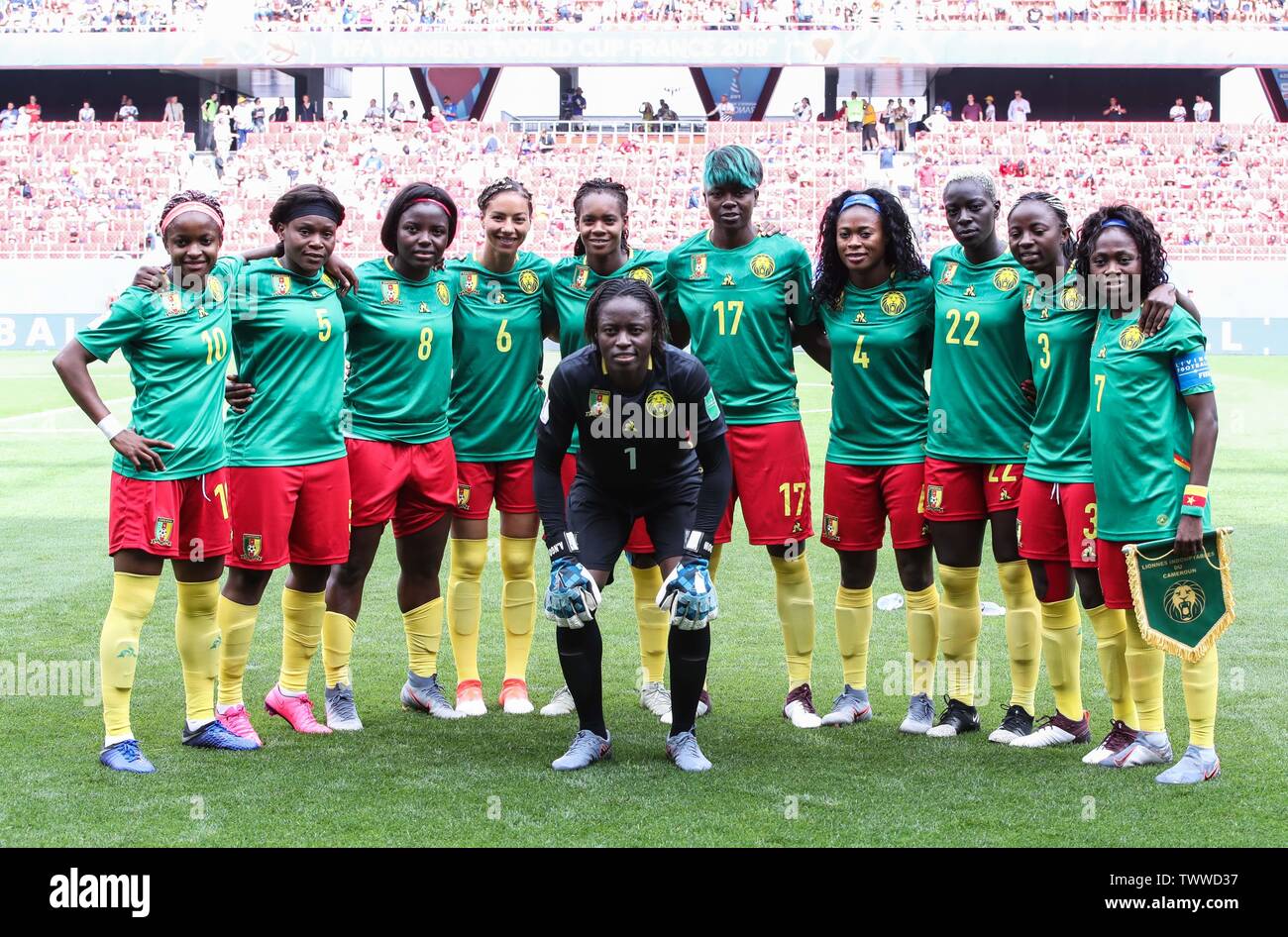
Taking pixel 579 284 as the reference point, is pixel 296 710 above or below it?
below

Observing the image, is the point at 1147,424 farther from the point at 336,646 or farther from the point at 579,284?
the point at 336,646

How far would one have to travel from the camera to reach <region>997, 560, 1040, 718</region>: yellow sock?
575cm

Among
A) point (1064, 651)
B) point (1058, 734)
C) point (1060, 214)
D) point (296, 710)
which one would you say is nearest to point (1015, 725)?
point (1058, 734)

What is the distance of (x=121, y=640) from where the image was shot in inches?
203

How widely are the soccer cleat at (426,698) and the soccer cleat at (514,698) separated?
217mm

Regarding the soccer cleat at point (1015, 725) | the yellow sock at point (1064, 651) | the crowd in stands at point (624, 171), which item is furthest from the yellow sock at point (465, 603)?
the crowd in stands at point (624, 171)

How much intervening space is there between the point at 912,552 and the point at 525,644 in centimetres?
177

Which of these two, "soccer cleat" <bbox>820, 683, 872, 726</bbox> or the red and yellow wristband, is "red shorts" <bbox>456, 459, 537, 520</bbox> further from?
the red and yellow wristband

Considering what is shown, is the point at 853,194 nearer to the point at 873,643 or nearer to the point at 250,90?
the point at 873,643

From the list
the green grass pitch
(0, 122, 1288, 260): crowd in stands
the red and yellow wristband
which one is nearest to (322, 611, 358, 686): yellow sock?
the green grass pitch

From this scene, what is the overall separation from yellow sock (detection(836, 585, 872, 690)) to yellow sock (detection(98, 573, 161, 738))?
278 cm

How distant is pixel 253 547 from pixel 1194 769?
3582 mm

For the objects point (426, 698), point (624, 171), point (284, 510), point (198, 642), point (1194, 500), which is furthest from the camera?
point (624, 171)

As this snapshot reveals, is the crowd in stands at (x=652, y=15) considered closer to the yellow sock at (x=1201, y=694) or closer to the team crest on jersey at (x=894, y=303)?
the team crest on jersey at (x=894, y=303)
